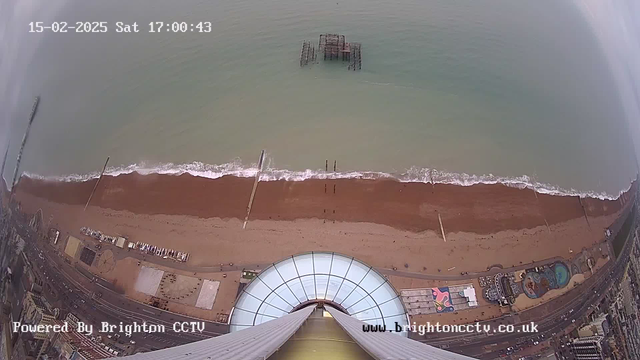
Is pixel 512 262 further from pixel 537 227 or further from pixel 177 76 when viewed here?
pixel 177 76

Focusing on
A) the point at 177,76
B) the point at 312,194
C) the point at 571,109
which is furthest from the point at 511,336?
the point at 177,76

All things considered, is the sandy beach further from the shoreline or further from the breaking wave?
the breaking wave

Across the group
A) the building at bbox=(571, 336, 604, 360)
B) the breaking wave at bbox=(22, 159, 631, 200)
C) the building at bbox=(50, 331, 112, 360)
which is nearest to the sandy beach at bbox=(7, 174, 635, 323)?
the breaking wave at bbox=(22, 159, 631, 200)

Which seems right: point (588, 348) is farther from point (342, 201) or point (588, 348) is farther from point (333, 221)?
point (342, 201)

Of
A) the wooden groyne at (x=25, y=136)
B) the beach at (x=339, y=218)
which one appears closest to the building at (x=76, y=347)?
the beach at (x=339, y=218)

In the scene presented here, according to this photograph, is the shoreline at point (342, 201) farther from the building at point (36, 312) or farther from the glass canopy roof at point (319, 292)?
the building at point (36, 312)
